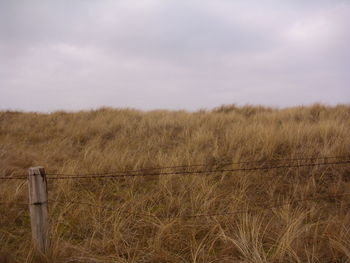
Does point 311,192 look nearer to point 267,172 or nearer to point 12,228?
point 267,172

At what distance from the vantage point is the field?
271 centimetres

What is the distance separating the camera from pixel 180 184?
427 cm

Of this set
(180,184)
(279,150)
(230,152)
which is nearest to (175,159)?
(180,184)

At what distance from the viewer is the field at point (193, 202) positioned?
2.71 m

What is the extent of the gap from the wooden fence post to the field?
0.11m

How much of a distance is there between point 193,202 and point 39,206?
6.49 ft

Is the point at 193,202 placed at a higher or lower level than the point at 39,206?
lower

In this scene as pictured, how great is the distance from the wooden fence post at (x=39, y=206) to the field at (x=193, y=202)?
106 mm

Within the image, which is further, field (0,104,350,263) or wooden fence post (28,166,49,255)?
field (0,104,350,263)

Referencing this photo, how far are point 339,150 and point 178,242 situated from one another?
3.58 metres

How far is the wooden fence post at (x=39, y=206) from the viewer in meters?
2.39

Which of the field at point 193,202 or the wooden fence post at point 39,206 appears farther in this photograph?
the field at point 193,202

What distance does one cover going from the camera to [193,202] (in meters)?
3.75

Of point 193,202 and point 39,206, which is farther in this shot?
point 193,202
